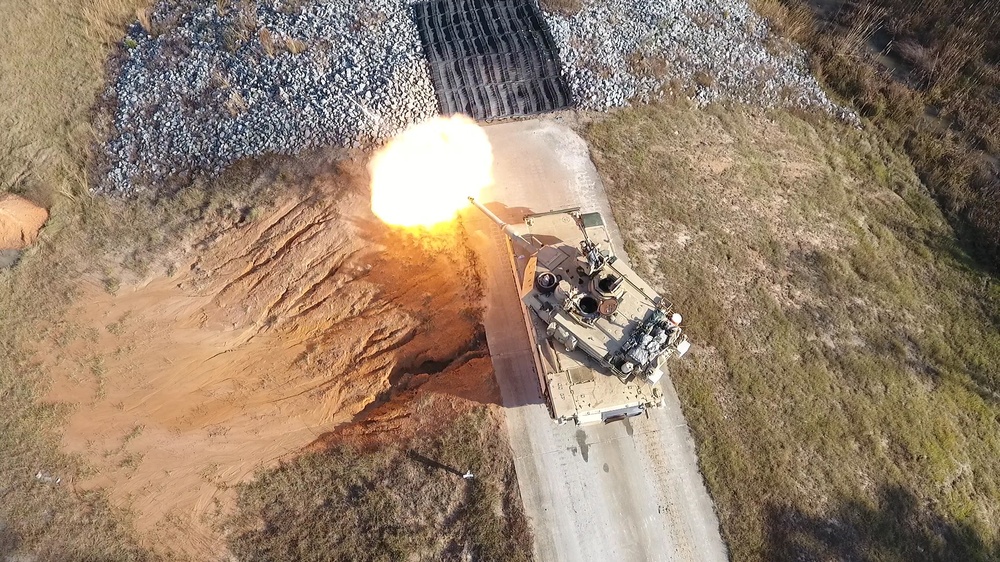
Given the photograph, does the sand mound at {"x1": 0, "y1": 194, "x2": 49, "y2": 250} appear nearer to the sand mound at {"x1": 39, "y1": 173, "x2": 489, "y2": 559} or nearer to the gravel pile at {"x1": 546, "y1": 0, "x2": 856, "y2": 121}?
the sand mound at {"x1": 39, "y1": 173, "x2": 489, "y2": 559}

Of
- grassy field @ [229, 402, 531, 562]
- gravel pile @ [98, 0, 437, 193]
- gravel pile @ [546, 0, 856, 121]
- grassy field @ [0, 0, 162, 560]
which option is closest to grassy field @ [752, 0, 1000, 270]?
gravel pile @ [546, 0, 856, 121]

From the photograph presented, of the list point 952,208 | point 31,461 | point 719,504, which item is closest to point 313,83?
point 31,461

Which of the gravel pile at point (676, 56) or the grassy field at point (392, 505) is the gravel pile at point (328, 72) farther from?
the grassy field at point (392, 505)

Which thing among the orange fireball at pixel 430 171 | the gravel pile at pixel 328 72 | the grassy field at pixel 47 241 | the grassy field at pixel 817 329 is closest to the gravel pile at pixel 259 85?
the gravel pile at pixel 328 72

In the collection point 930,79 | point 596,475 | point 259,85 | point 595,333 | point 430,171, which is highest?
point 930,79

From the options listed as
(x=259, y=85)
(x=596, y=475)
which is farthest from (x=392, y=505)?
(x=259, y=85)

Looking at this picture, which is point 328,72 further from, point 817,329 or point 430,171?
point 817,329

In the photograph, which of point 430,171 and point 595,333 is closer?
point 595,333
